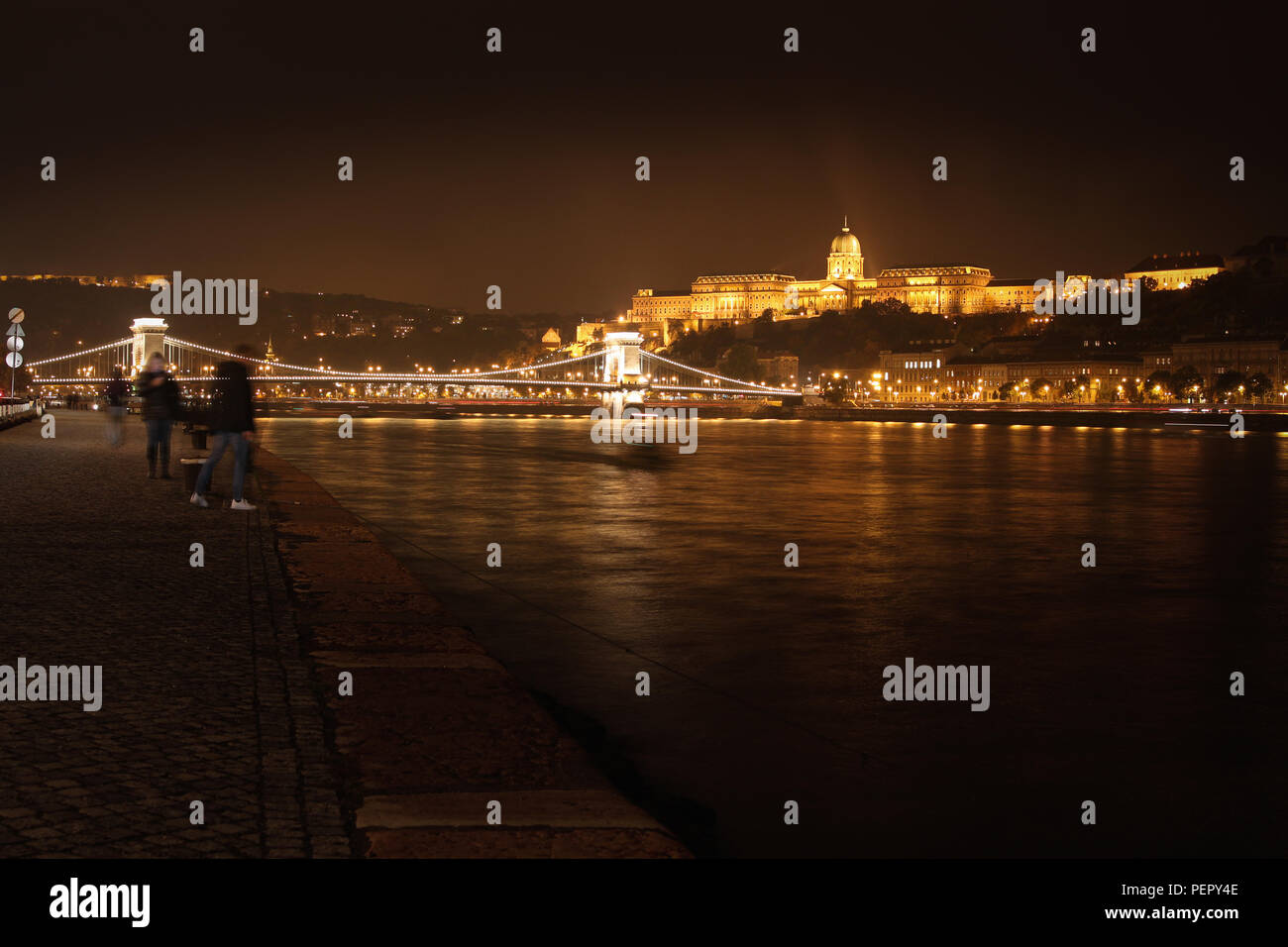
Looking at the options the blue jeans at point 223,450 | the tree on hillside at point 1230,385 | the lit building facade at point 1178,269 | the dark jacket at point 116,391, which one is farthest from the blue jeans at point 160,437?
the lit building facade at point 1178,269

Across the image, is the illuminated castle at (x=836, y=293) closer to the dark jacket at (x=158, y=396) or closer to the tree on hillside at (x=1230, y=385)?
the tree on hillside at (x=1230, y=385)

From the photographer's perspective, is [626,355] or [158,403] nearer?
[158,403]

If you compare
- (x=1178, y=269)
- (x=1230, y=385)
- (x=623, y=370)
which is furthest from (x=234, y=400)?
(x=1178, y=269)

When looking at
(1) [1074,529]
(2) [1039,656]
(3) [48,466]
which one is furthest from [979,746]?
(3) [48,466]

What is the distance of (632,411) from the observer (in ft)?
222

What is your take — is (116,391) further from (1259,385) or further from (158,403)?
(1259,385)

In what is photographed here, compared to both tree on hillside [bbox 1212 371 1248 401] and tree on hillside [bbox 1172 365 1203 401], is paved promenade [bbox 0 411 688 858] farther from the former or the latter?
tree on hillside [bbox 1172 365 1203 401]

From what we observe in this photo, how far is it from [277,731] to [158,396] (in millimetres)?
10999

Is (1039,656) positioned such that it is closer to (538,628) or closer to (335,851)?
(538,628)

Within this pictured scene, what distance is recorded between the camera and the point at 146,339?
6519cm

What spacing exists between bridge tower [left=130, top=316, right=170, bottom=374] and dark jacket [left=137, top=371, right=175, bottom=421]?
51.1 meters

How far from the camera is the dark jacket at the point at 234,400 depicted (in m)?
11.4

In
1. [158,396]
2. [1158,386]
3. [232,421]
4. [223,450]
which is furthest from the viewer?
[1158,386]

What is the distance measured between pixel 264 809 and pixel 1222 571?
26.1ft
